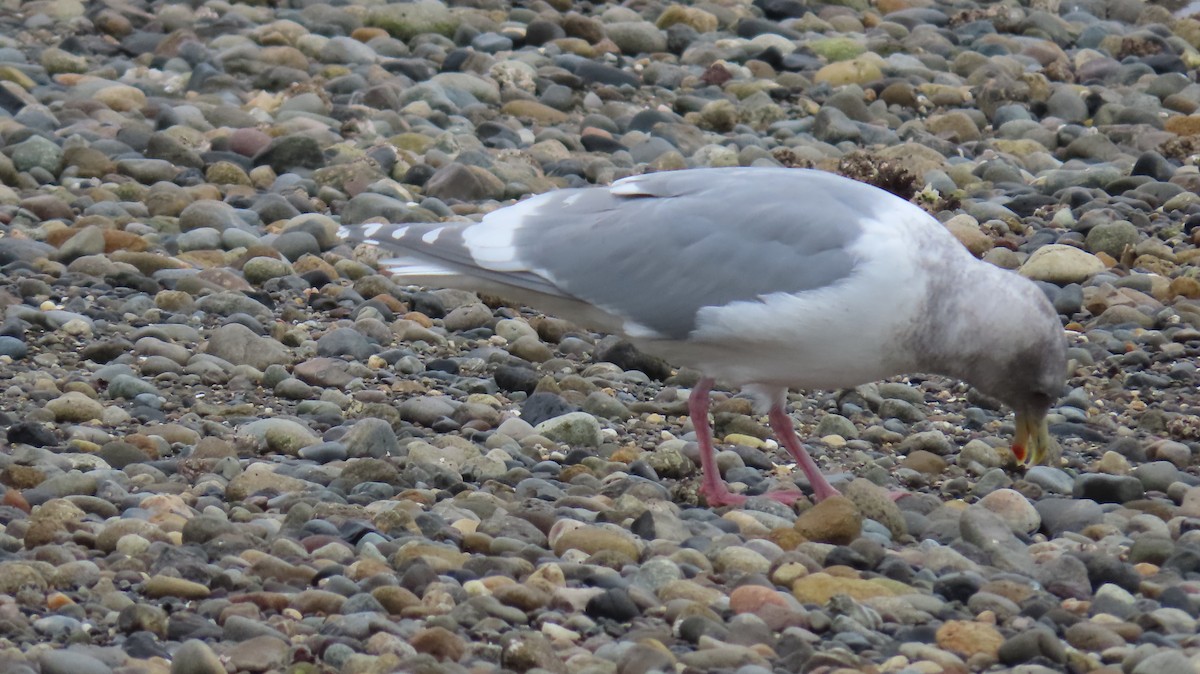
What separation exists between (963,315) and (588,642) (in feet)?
5.87

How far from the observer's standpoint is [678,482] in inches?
229

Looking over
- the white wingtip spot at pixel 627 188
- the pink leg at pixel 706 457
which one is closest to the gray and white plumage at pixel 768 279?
the white wingtip spot at pixel 627 188

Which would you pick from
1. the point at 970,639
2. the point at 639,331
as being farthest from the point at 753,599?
the point at 639,331

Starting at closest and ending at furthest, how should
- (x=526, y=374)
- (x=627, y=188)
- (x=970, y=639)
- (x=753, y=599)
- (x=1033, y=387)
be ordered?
(x=970, y=639) < (x=753, y=599) < (x=1033, y=387) < (x=627, y=188) < (x=526, y=374)

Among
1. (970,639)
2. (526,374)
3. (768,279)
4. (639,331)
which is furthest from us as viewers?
(526,374)

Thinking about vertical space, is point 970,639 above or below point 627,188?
below

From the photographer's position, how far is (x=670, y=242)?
5.61 metres

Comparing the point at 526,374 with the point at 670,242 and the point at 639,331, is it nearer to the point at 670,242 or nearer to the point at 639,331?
the point at 639,331

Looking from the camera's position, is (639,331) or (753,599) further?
(639,331)

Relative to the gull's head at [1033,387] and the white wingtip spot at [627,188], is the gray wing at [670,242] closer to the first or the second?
the white wingtip spot at [627,188]

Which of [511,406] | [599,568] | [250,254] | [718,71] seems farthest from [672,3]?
[599,568]

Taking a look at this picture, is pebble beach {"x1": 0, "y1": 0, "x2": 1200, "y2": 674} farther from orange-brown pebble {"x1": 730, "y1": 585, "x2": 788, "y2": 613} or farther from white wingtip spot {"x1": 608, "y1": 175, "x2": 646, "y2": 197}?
white wingtip spot {"x1": 608, "y1": 175, "x2": 646, "y2": 197}

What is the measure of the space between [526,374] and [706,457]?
130 centimetres

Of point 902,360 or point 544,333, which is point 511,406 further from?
point 902,360
